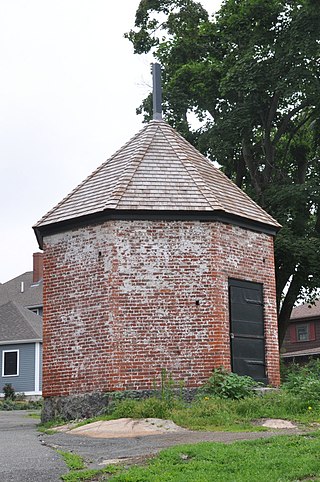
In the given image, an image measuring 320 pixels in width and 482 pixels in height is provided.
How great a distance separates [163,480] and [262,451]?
1.65m

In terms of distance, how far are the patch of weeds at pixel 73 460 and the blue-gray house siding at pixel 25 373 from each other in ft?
84.1

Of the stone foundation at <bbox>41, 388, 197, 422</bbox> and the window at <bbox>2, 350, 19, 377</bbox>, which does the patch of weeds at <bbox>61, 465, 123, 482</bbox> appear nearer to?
the stone foundation at <bbox>41, 388, 197, 422</bbox>

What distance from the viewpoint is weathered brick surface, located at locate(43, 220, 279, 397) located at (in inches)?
586

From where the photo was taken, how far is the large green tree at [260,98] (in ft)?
73.3

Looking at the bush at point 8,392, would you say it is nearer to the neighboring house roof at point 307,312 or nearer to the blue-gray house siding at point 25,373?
the blue-gray house siding at point 25,373

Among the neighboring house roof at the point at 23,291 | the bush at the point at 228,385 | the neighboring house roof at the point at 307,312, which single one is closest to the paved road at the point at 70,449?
the bush at the point at 228,385

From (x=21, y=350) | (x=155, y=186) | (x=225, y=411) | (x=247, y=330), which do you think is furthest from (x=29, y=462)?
(x=21, y=350)

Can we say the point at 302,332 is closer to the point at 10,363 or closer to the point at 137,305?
the point at 10,363

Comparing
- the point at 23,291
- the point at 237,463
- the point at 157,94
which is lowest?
the point at 237,463

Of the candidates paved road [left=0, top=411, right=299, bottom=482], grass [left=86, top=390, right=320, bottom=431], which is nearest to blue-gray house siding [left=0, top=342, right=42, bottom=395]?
grass [left=86, top=390, right=320, bottom=431]

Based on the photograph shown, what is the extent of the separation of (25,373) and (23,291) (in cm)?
1166

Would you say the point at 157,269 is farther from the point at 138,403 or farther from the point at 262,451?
the point at 262,451

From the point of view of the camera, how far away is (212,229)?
15.8 meters

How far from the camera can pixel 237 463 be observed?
8.05 meters
